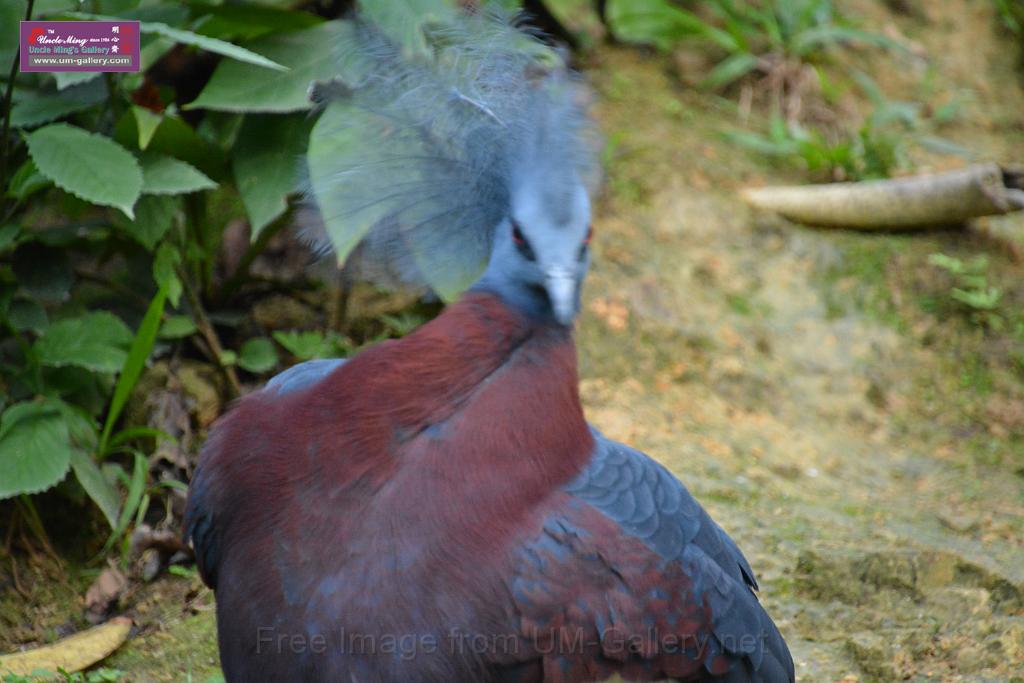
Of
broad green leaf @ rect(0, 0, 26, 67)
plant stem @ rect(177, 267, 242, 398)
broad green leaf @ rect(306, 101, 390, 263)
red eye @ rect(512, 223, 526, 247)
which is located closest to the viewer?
red eye @ rect(512, 223, 526, 247)

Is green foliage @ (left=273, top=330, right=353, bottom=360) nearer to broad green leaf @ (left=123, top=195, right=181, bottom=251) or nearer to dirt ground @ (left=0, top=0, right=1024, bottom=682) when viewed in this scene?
broad green leaf @ (left=123, top=195, right=181, bottom=251)

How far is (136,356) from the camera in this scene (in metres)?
3.62

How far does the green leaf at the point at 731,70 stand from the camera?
19.4 feet

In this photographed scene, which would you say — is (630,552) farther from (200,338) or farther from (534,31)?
(200,338)

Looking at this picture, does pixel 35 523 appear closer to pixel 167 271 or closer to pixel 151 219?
pixel 167 271

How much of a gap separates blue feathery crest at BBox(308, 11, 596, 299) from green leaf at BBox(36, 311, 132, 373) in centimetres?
131

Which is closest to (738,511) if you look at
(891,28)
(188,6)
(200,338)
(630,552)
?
(630,552)

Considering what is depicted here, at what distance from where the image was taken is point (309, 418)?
2.37 m

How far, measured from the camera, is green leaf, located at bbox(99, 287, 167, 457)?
357cm

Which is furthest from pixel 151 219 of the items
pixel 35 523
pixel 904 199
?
pixel 904 199

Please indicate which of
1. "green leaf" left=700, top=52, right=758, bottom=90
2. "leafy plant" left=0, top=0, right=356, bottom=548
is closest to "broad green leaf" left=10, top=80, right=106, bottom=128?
"leafy plant" left=0, top=0, right=356, bottom=548

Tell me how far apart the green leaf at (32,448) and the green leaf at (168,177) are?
794 millimetres

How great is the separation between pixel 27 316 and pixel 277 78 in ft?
3.99

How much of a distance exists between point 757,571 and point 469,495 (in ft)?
5.61
